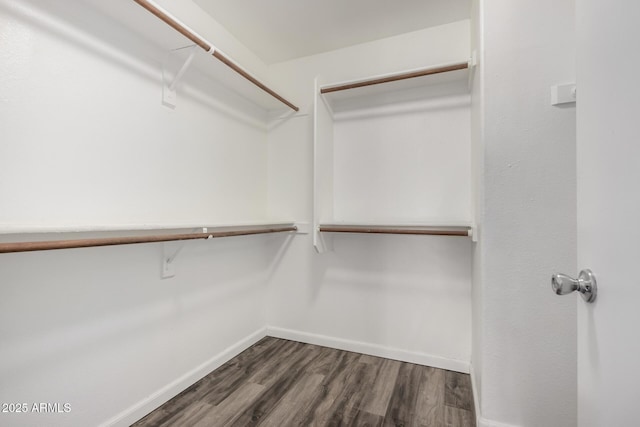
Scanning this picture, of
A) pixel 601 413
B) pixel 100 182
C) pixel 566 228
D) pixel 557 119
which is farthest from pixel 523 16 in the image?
pixel 100 182

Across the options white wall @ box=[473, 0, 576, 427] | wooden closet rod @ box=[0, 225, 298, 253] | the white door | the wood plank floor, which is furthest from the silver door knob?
wooden closet rod @ box=[0, 225, 298, 253]

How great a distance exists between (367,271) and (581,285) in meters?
1.56

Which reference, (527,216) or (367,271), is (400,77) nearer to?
(527,216)

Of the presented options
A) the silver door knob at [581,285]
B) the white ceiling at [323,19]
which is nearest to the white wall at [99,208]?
the white ceiling at [323,19]

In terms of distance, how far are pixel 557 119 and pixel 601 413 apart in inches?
42.0

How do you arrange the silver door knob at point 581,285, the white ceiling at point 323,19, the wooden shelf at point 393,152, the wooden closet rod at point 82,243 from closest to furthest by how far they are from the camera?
the silver door knob at point 581,285 → the wooden closet rod at point 82,243 → the white ceiling at point 323,19 → the wooden shelf at point 393,152

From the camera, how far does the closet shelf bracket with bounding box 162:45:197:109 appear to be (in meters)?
1.52

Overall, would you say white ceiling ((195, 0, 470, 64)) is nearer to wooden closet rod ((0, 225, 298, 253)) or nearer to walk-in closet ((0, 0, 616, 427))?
walk-in closet ((0, 0, 616, 427))

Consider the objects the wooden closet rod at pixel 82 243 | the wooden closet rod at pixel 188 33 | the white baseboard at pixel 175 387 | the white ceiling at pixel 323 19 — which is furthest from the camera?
the white ceiling at pixel 323 19

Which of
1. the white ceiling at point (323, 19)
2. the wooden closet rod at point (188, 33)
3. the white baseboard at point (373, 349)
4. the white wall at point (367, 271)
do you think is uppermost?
the white ceiling at point (323, 19)

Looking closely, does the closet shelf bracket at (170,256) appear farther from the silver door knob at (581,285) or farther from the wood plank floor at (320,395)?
the silver door knob at (581,285)

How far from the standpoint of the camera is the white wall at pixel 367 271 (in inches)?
74.5

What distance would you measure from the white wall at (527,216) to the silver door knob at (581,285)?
690mm

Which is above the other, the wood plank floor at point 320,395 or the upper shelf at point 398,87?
the upper shelf at point 398,87
